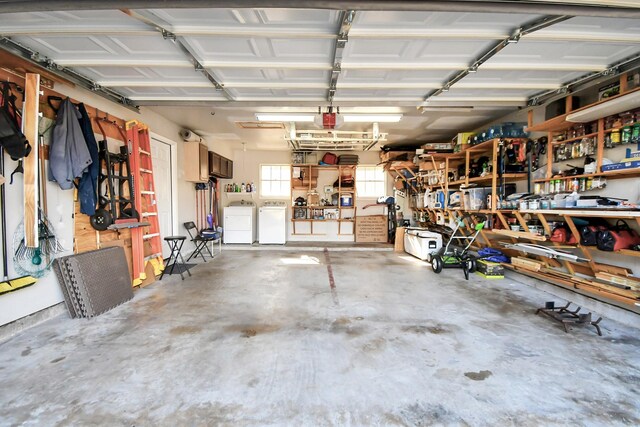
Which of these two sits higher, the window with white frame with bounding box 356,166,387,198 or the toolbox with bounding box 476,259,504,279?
the window with white frame with bounding box 356,166,387,198

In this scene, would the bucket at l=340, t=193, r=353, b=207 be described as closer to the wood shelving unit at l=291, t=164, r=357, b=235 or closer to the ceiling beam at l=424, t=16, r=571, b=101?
the wood shelving unit at l=291, t=164, r=357, b=235

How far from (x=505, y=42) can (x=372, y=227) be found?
624 cm

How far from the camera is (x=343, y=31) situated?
2158 millimetres

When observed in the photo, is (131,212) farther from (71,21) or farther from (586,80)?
(586,80)

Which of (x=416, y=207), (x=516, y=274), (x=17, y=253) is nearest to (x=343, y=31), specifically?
(x=17, y=253)

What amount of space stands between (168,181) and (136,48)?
10.9 ft

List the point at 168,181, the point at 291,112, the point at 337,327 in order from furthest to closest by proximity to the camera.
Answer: the point at 168,181
the point at 291,112
the point at 337,327

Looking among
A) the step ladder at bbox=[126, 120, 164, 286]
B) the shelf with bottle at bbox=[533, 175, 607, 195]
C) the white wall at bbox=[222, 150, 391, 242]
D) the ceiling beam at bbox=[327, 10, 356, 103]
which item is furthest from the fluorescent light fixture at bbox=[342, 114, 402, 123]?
the white wall at bbox=[222, 150, 391, 242]

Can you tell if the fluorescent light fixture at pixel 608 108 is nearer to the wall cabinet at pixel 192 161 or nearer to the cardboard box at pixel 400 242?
the cardboard box at pixel 400 242

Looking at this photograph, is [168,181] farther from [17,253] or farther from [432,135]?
[432,135]

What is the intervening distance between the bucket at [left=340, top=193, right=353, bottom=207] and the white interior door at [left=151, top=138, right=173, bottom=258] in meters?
4.58

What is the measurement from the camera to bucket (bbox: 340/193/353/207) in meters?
8.08

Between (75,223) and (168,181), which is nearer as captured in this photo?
(75,223)

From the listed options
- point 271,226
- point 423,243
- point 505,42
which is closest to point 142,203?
point 271,226
